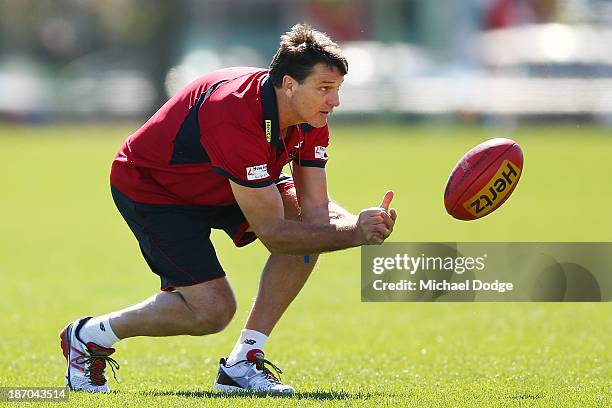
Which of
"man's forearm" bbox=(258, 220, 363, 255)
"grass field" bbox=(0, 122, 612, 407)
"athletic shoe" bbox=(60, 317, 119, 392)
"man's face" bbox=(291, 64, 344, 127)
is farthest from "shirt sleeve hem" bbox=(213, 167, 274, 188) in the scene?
"athletic shoe" bbox=(60, 317, 119, 392)

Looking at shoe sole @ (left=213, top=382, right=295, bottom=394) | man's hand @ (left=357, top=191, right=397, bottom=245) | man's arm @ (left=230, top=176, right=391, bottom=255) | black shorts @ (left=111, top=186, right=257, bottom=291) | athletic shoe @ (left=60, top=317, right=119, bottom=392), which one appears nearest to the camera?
man's hand @ (left=357, top=191, right=397, bottom=245)

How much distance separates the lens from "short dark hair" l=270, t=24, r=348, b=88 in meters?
6.16

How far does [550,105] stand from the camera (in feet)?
114

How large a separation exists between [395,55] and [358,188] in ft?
→ 70.9

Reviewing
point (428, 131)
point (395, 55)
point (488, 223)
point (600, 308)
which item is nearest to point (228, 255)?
point (488, 223)

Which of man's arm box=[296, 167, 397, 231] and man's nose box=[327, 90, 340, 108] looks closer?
man's nose box=[327, 90, 340, 108]

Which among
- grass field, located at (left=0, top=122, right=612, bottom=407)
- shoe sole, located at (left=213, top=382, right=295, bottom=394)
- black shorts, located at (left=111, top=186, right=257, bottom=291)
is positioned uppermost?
black shorts, located at (left=111, top=186, right=257, bottom=291)

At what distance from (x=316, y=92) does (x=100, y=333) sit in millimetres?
1807

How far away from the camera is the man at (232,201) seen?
20.1ft

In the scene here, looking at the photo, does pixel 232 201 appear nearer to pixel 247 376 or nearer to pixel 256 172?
pixel 256 172

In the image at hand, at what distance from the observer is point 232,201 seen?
662cm

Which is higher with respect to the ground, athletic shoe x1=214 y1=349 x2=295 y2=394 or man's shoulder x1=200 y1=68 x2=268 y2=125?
man's shoulder x1=200 y1=68 x2=268 y2=125

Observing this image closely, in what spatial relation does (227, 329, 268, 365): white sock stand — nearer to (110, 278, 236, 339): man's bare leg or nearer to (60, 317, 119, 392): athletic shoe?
(110, 278, 236, 339): man's bare leg

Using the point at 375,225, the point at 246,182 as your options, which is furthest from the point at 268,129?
the point at 375,225
